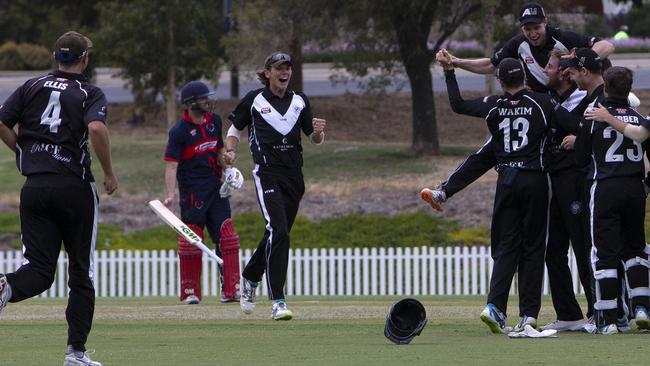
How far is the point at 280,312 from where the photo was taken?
11.8 meters

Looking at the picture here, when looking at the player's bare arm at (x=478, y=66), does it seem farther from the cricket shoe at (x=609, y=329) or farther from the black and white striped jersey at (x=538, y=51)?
the cricket shoe at (x=609, y=329)

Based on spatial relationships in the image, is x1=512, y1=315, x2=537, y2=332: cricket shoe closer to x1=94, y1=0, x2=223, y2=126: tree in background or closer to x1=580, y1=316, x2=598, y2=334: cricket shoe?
x1=580, y1=316, x2=598, y2=334: cricket shoe

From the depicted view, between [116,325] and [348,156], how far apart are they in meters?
20.5

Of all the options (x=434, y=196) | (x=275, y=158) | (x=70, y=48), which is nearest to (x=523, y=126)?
(x=434, y=196)

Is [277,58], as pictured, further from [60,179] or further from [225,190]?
[60,179]

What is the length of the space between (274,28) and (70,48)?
71.7ft

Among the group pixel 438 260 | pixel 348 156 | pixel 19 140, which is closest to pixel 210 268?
pixel 438 260

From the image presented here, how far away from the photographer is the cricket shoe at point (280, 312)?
11.8 metres

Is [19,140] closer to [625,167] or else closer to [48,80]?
[48,80]

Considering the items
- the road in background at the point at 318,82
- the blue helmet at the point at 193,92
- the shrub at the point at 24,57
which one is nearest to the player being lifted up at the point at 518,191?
the blue helmet at the point at 193,92

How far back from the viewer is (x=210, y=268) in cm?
2153

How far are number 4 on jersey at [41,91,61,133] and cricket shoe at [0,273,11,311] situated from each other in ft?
3.06

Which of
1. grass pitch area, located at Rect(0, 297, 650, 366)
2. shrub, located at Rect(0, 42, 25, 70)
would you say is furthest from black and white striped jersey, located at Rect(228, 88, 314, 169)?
shrub, located at Rect(0, 42, 25, 70)

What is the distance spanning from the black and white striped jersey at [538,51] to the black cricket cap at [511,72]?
0.72 meters
